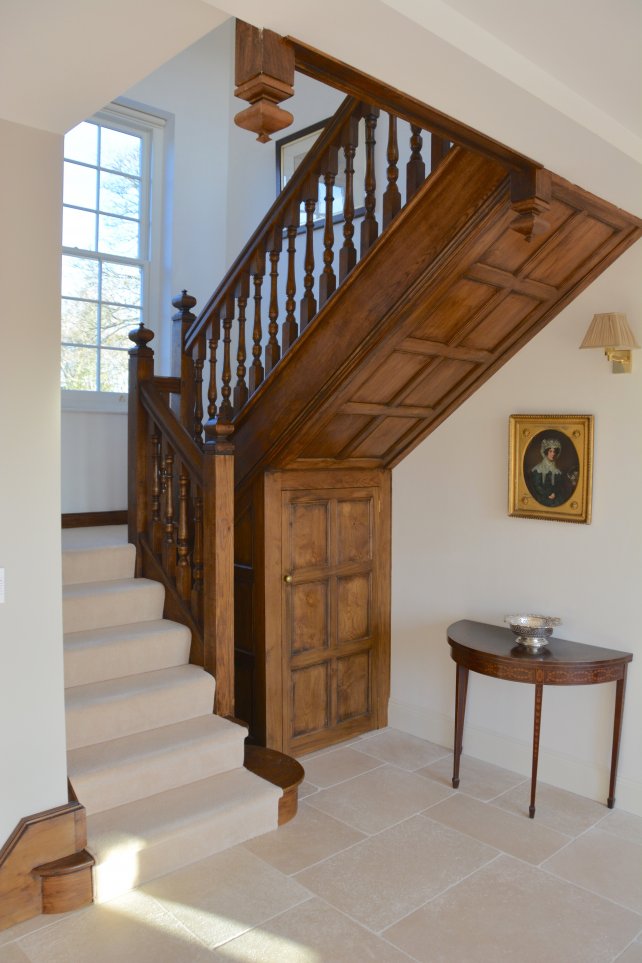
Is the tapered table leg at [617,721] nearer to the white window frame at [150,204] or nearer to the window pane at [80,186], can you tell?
the white window frame at [150,204]

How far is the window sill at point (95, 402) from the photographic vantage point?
16.9 ft

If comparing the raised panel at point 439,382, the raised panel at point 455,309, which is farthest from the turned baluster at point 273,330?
the raised panel at point 455,309

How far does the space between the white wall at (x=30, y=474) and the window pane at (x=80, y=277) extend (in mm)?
2503

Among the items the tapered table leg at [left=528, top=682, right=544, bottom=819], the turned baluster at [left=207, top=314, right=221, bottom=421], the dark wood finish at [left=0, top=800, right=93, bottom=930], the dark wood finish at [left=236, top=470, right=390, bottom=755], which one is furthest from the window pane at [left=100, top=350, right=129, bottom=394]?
the tapered table leg at [left=528, top=682, right=544, bottom=819]

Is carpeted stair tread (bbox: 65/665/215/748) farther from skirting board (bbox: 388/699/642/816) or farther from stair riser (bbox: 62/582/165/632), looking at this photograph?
skirting board (bbox: 388/699/642/816)

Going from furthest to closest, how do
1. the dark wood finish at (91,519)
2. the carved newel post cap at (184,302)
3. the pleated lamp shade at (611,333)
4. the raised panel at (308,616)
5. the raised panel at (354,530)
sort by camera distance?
1. the dark wood finish at (91,519)
2. the carved newel post cap at (184,302)
3. the raised panel at (354,530)
4. the raised panel at (308,616)
5. the pleated lamp shade at (611,333)

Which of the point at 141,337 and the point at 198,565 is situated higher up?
the point at 141,337

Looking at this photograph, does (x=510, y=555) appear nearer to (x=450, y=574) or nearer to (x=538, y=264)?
(x=450, y=574)

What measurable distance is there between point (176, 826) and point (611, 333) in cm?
276

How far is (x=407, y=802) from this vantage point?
3.83 meters

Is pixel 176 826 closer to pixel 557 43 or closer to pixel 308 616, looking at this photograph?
pixel 308 616

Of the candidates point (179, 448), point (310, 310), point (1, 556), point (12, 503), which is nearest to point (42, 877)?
point (1, 556)

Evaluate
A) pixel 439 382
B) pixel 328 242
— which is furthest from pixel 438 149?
pixel 439 382

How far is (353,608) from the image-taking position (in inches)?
183
